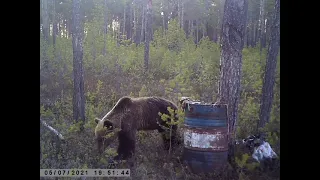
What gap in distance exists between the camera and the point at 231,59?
405cm

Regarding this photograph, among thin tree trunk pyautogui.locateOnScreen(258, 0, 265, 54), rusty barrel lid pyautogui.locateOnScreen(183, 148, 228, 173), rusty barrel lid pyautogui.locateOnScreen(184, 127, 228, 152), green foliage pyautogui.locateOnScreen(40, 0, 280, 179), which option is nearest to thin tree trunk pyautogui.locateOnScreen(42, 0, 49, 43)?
green foliage pyautogui.locateOnScreen(40, 0, 280, 179)

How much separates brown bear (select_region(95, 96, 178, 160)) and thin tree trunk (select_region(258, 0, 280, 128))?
93cm

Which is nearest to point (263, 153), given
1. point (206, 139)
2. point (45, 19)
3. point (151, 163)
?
point (206, 139)

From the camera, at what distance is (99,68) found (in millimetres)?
4059

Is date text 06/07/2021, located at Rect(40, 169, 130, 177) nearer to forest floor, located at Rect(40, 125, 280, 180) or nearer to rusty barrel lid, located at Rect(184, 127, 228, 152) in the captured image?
forest floor, located at Rect(40, 125, 280, 180)

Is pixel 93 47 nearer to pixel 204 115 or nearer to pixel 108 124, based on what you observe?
pixel 108 124

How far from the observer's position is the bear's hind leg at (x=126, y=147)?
4027mm

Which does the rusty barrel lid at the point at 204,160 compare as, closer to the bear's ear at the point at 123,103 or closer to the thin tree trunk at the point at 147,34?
the bear's ear at the point at 123,103

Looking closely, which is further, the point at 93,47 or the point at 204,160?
the point at 93,47

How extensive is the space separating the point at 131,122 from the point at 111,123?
0.21m

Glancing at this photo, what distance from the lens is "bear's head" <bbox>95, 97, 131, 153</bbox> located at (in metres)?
4.04
